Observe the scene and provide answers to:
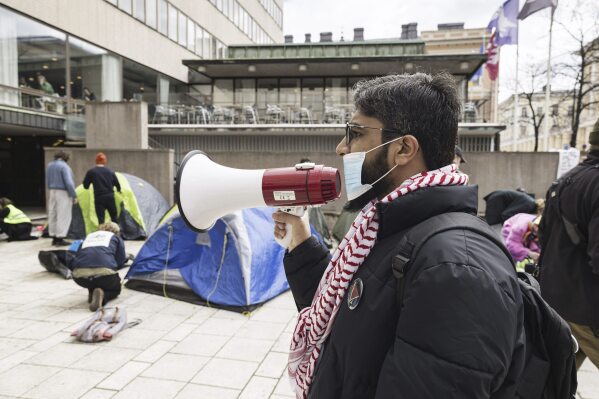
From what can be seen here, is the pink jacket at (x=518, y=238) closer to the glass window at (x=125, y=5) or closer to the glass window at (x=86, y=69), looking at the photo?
the glass window at (x=86, y=69)

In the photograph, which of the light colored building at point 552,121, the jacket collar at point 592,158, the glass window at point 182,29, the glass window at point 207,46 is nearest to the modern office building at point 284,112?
the glass window at point 182,29

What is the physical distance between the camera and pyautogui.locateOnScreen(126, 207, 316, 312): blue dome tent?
581 cm

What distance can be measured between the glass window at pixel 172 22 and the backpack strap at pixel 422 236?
2436 cm

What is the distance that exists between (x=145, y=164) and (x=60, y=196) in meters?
2.83

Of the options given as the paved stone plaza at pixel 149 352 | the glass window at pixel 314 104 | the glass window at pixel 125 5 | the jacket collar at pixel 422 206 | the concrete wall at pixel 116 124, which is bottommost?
the paved stone plaza at pixel 149 352

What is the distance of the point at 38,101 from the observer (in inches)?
611

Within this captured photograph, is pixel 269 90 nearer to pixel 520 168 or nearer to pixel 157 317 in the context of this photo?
pixel 520 168

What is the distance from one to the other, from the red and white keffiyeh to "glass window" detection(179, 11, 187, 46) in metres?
25.0

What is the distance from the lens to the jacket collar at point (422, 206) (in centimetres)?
132

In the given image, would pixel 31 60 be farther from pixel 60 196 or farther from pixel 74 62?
pixel 60 196

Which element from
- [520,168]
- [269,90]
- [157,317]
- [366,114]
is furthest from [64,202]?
[269,90]

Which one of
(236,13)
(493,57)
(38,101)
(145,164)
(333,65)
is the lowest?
(145,164)

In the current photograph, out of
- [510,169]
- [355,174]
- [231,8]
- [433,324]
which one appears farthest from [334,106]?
[433,324]

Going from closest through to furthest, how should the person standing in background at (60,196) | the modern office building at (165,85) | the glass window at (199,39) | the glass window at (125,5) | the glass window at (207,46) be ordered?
1. the person standing in background at (60,196)
2. the modern office building at (165,85)
3. the glass window at (125,5)
4. the glass window at (199,39)
5. the glass window at (207,46)
